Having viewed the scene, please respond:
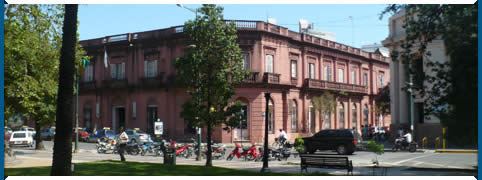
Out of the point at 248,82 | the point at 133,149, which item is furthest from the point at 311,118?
the point at 133,149

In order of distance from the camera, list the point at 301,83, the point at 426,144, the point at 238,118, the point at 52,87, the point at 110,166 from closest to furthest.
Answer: the point at 110,166 → the point at 238,118 → the point at 52,87 → the point at 426,144 → the point at 301,83

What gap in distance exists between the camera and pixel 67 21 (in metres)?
11.2

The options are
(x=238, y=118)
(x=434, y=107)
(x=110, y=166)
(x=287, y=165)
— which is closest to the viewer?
(x=434, y=107)

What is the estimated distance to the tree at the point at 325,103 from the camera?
43.4 meters

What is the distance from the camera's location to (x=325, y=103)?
43.6 m

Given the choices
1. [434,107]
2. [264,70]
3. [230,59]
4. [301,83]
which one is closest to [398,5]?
[434,107]

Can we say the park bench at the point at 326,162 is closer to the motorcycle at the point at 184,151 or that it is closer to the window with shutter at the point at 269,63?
the motorcycle at the point at 184,151

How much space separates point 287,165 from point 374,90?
114 feet

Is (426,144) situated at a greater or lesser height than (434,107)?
lesser

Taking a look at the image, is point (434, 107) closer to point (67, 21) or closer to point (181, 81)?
point (67, 21)

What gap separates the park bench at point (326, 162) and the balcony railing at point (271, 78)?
22511mm

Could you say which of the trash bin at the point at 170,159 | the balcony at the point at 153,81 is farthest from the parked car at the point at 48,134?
the trash bin at the point at 170,159

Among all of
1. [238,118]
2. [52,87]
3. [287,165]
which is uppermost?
[52,87]

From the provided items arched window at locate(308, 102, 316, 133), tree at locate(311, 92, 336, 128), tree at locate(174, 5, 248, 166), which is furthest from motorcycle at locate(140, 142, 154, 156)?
arched window at locate(308, 102, 316, 133)
